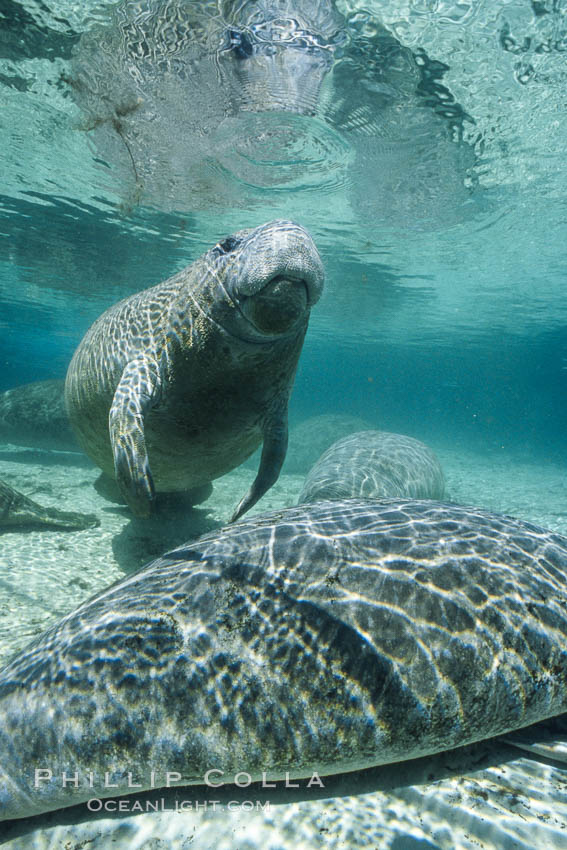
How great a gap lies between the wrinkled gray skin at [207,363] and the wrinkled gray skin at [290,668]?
4.84ft

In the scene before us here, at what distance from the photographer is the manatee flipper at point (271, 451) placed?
5.30 m

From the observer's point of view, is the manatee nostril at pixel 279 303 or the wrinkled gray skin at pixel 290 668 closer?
the wrinkled gray skin at pixel 290 668

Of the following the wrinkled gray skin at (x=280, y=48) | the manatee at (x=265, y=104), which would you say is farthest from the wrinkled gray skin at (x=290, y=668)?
the manatee at (x=265, y=104)

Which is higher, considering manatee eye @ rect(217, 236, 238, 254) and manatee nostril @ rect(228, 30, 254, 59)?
manatee nostril @ rect(228, 30, 254, 59)

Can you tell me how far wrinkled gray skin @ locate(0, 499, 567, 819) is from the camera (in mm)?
2262

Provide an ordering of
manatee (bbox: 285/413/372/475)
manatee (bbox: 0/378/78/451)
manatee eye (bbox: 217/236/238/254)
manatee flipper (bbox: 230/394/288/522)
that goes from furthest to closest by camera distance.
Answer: manatee (bbox: 285/413/372/475) < manatee (bbox: 0/378/78/451) < manatee flipper (bbox: 230/394/288/522) < manatee eye (bbox: 217/236/238/254)

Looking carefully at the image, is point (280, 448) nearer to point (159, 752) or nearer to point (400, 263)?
point (159, 752)

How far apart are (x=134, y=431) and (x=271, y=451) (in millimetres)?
1816

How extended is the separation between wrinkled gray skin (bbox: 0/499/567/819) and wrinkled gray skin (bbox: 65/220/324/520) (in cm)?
147

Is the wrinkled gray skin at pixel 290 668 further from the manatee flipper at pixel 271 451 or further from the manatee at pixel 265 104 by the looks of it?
the manatee at pixel 265 104

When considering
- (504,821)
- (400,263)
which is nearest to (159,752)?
(504,821)

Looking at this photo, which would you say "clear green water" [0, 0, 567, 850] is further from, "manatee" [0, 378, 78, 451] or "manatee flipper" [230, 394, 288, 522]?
"manatee flipper" [230, 394, 288, 522]

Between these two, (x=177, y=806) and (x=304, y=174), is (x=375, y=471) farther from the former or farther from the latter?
(x=304, y=174)

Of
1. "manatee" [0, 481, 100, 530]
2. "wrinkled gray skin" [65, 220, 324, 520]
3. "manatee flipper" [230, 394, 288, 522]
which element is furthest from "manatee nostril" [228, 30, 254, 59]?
"manatee" [0, 481, 100, 530]
